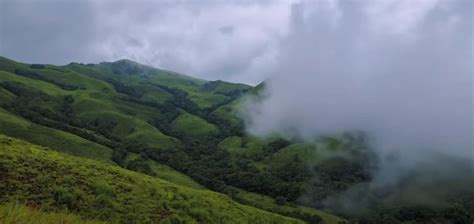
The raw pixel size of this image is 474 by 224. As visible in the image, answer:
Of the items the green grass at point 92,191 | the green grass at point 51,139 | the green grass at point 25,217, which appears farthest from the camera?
the green grass at point 51,139

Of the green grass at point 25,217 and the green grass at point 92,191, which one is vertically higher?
the green grass at point 92,191

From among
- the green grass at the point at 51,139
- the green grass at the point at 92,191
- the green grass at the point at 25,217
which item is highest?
the green grass at the point at 51,139

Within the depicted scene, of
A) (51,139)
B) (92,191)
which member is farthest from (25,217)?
(51,139)

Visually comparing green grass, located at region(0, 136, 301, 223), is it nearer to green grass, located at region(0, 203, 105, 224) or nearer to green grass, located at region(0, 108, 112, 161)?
green grass, located at region(0, 203, 105, 224)

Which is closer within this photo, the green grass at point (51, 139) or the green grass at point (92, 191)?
the green grass at point (92, 191)

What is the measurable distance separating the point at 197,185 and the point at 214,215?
10526cm

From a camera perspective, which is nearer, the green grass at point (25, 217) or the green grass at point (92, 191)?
the green grass at point (25, 217)

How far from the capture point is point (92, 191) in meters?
74.8

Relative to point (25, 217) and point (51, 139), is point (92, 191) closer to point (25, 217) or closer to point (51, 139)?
point (25, 217)

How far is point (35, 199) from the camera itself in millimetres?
62125

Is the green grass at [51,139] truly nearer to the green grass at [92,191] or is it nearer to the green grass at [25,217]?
the green grass at [92,191]

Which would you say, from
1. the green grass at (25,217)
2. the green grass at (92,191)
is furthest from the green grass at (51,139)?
the green grass at (25,217)

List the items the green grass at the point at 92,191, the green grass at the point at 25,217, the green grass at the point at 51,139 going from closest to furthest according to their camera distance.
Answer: the green grass at the point at 25,217, the green grass at the point at 92,191, the green grass at the point at 51,139

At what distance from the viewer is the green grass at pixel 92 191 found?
65688 mm
